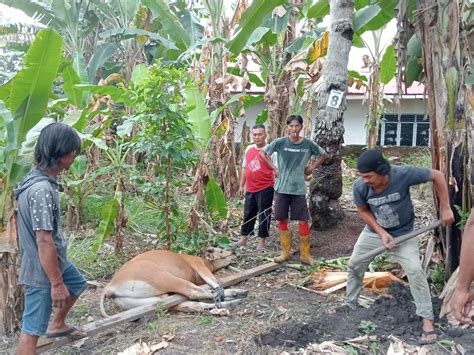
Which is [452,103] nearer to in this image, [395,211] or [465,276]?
[395,211]

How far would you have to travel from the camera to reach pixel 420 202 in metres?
10.3

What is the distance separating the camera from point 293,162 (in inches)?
281

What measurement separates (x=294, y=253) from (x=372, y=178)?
300 cm

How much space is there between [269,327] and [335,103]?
3666mm

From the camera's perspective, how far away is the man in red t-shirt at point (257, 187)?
802 cm

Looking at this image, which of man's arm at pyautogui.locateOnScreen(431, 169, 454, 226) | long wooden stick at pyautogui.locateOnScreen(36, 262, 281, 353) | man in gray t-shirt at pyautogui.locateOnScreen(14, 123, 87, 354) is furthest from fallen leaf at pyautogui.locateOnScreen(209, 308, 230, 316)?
man's arm at pyautogui.locateOnScreen(431, 169, 454, 226)

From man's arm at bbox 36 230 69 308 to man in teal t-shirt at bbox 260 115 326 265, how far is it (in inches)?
144

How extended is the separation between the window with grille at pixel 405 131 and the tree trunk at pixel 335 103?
36.7 feet

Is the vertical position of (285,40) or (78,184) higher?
(285,40)

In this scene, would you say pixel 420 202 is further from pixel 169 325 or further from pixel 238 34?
pixel 169 325

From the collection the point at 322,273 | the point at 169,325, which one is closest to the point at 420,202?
the point at 322,273

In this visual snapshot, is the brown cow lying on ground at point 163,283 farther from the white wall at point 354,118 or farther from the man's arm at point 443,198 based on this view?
the white wall at point 354,118

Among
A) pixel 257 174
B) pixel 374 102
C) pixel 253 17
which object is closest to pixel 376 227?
pixel 257 174

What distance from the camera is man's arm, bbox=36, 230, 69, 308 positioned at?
3771 millimetres
